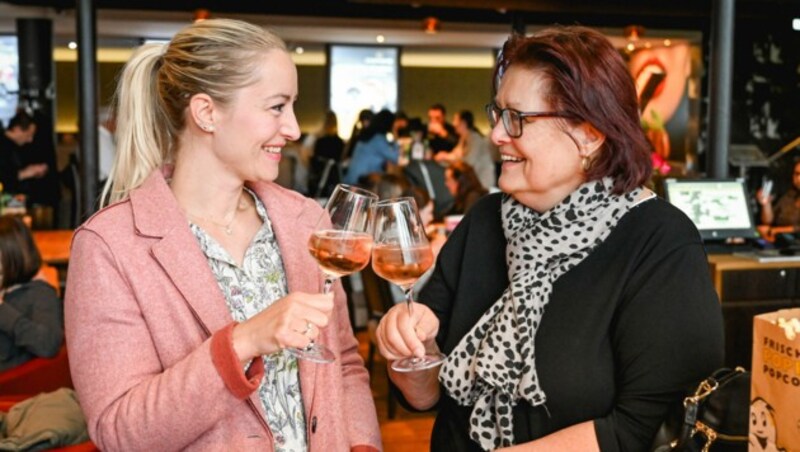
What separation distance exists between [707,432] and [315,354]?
69cm

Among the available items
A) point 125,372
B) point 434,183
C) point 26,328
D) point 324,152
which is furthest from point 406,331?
point 324,152

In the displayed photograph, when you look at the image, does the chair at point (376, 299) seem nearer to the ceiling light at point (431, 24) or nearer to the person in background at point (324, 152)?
the person in background at point (324, 152)

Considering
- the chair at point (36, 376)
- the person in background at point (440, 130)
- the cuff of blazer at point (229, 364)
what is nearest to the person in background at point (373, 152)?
the person in background at point (440, 130)

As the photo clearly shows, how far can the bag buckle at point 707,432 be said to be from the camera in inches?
57.6

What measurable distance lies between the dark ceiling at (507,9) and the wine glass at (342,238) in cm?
884

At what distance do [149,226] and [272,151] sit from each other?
28cm

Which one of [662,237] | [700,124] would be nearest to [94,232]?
[662,237]

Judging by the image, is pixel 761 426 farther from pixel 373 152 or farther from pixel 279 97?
pixel 373 152

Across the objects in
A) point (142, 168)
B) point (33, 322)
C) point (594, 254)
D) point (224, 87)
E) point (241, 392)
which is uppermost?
point (224, 87)

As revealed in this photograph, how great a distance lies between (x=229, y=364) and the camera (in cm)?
161

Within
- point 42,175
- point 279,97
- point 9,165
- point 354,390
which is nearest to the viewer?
point 279,97

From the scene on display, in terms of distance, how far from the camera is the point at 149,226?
1791 mm

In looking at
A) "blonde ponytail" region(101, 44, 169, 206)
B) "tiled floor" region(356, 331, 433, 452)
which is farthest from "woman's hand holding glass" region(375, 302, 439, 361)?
"tiled floor" region(356, 331, 433, 452)

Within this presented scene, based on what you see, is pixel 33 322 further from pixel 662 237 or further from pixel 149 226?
pixel 662 237
